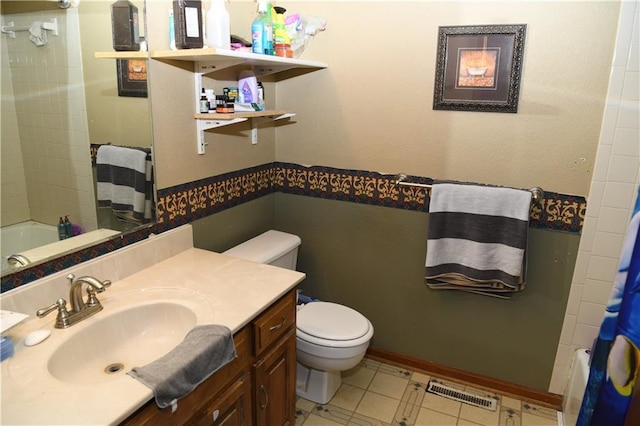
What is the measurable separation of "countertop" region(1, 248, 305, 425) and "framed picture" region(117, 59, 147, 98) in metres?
0.65

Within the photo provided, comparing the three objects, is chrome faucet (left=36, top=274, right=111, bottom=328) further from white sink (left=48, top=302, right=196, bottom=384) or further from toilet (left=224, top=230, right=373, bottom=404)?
toilet (left=224, top=230, right=373, bottom=404)

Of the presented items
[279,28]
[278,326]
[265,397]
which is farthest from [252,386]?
[279,28]

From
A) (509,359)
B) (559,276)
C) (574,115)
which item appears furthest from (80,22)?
(509,359)

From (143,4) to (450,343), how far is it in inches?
80.2

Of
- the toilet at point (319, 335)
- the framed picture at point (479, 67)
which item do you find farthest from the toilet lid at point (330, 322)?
the framed picture at point (479, 67)

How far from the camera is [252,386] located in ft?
4.94

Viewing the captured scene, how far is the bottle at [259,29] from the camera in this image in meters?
1.87

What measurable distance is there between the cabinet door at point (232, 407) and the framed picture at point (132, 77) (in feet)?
3.52

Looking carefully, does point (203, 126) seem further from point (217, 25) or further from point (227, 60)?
point (217, 25)

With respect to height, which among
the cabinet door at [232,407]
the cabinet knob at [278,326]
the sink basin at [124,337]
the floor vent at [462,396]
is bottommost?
the floor vent at [462,396]

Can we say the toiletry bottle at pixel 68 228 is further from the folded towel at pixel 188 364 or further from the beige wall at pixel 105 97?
the folded towel at pixel 188 364

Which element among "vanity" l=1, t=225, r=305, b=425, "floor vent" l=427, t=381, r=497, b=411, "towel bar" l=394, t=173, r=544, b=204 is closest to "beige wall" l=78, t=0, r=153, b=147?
"vanity" l=1, t=225, r=305, b=425

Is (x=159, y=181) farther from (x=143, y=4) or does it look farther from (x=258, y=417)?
(x=258, y=417)

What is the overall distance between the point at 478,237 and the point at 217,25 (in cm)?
139
